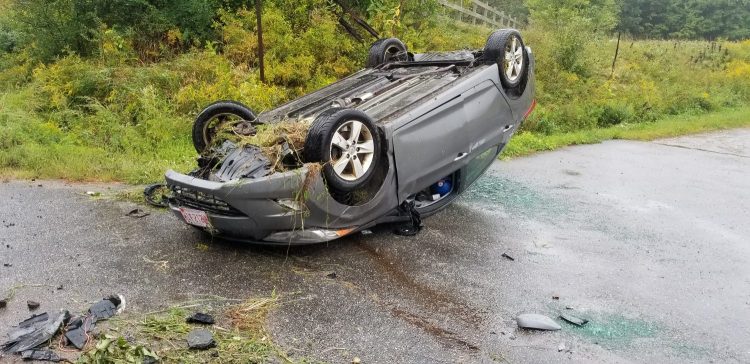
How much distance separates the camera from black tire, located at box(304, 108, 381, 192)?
4051 millimetres

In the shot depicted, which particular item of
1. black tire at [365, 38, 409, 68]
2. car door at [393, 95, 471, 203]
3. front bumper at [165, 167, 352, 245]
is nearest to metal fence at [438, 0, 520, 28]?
black tire at [365, 38, 409, 68]

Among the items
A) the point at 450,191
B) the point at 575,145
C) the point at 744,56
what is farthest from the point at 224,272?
the point at 744,56

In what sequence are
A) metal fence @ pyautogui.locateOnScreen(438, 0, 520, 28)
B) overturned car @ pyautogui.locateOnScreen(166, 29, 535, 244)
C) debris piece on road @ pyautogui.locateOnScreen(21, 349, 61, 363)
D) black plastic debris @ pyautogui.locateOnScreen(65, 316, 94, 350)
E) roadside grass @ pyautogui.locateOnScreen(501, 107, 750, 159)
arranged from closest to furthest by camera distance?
debris piece on road @ pyautogui.locateOnScreen(21, 349, 61, 363), black plastic debris @ pyautogui.locateOnScreen(65, 316, 94, 350), overturned car @ pyautogui.locateOnScreen(166, 29, 535, 244), roadside grass @ pyautogui.locateOnScreen(501, 107, 750, 159), metal fence @ pyautogui.locateOnScreen(438, 0, 520, 28)

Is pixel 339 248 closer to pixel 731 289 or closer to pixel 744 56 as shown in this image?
pixel 731 289

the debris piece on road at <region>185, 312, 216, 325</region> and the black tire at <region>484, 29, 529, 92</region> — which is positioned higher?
the black tire at <region>484, 29, 529, 92</region>

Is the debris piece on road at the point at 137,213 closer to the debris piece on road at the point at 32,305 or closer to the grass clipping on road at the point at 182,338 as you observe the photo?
the debris piece on road at the point at 32,305

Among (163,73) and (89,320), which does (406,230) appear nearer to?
(89,320)

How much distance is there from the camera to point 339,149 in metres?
4.21

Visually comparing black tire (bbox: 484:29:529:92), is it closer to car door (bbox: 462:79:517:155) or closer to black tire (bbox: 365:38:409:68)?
car door (bbox: 462:79:517:155)

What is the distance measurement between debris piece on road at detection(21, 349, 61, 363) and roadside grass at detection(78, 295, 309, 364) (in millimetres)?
154

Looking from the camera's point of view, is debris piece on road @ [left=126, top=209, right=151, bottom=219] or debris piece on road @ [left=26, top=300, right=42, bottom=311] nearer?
debris piece on road @ [left=26, top=300, right=42, bottom=311]

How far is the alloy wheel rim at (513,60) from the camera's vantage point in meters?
5.77

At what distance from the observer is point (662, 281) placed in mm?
4406

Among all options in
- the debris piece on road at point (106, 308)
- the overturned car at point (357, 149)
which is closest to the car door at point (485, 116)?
the overturned car at point (357, 149)
